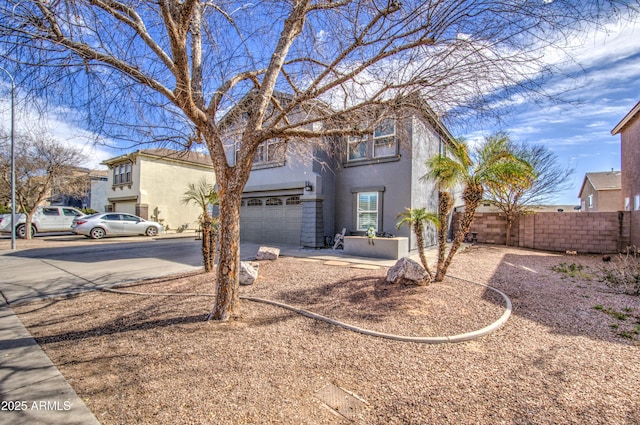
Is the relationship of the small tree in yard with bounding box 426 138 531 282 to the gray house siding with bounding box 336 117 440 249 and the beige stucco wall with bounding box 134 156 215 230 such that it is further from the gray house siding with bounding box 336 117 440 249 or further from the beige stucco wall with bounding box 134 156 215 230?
the beige stucco wall with bounding box 134 156 215 230

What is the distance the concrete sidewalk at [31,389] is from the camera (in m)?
2.47

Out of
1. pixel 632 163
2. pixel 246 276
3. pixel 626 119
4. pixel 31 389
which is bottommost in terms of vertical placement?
pixel 31 389

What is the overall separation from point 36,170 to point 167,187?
792cm

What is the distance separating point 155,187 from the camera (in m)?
22.8

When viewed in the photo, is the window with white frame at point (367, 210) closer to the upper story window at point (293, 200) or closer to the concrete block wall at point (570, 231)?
the upper story window at point (293, 200)

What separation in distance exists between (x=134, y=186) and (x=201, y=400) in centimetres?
2405

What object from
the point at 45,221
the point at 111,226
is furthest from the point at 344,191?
the point at 45,221

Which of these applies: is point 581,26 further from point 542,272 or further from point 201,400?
point 542,272

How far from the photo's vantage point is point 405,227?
11.0 meters

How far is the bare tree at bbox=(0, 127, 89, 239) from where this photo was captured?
51.8 ft

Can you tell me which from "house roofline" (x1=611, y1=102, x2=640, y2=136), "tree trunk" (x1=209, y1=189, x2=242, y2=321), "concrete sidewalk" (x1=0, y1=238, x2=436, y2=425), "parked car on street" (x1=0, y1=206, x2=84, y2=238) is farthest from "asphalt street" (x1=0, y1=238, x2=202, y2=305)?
"house roofline" (x1=611, y1=102, x2=640, y2=136)

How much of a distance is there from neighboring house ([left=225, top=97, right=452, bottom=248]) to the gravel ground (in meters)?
5.66

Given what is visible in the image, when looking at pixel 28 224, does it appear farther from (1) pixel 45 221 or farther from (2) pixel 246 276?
(2) pixel 246 276

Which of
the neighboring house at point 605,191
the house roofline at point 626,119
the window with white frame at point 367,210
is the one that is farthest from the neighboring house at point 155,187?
the neighboring house at point 605,191
